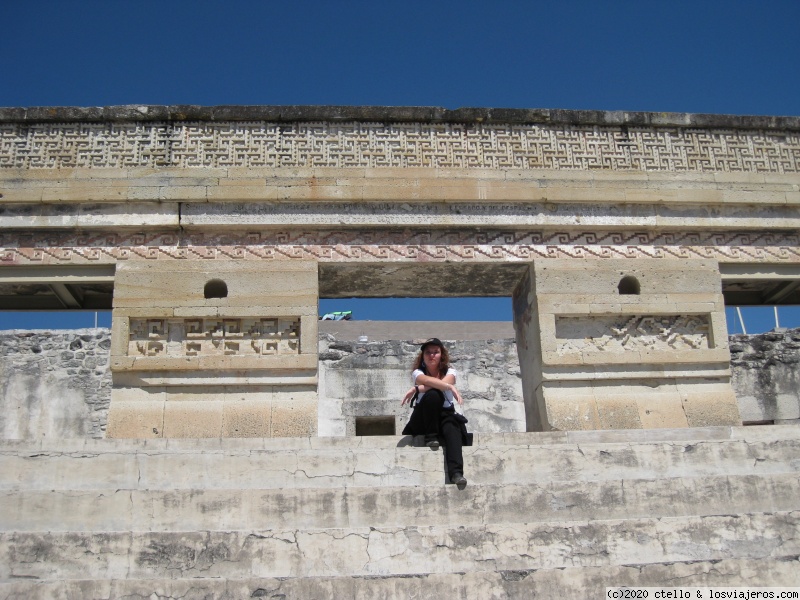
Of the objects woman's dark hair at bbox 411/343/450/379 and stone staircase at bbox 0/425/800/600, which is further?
woman's dark hair at bbox 411/343/450/379

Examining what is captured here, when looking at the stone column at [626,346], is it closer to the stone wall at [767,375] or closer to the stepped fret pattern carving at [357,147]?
the stepped fret pattern carving at [357,147]

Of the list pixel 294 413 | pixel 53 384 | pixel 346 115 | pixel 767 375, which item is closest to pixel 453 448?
pixel 294 413

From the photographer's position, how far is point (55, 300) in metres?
9.23

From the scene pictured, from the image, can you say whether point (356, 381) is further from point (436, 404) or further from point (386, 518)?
point (386, 518)

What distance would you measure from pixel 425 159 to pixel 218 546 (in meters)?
4.95

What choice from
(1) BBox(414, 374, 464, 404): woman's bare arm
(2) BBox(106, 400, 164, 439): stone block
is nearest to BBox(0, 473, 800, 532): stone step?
(1) BBox(414, 374, 464, 404): woman's bare arm

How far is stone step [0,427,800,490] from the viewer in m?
5.61

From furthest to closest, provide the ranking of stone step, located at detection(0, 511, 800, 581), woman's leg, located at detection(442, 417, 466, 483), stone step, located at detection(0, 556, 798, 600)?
woman's leg, located at detection(442, 417, 466, 483) < stone step, located at detection(0, 511, 800, 581) < stone step, located at detection(0, 556, 798, 600)

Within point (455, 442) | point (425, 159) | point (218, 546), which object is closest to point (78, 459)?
point (218, 546)

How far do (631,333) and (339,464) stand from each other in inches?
147

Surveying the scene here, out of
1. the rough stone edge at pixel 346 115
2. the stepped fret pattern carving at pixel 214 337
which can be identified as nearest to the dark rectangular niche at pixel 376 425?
the stepped fret pattern carving at pixel 214 337

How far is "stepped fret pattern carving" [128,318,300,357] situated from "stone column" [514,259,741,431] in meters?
2.22

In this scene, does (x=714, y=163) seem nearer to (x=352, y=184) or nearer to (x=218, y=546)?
(x=352, y=184)

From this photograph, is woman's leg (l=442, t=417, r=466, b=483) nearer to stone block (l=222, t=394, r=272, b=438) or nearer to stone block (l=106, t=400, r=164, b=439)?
stone block (l=222, t=394, r=272, b=438)
